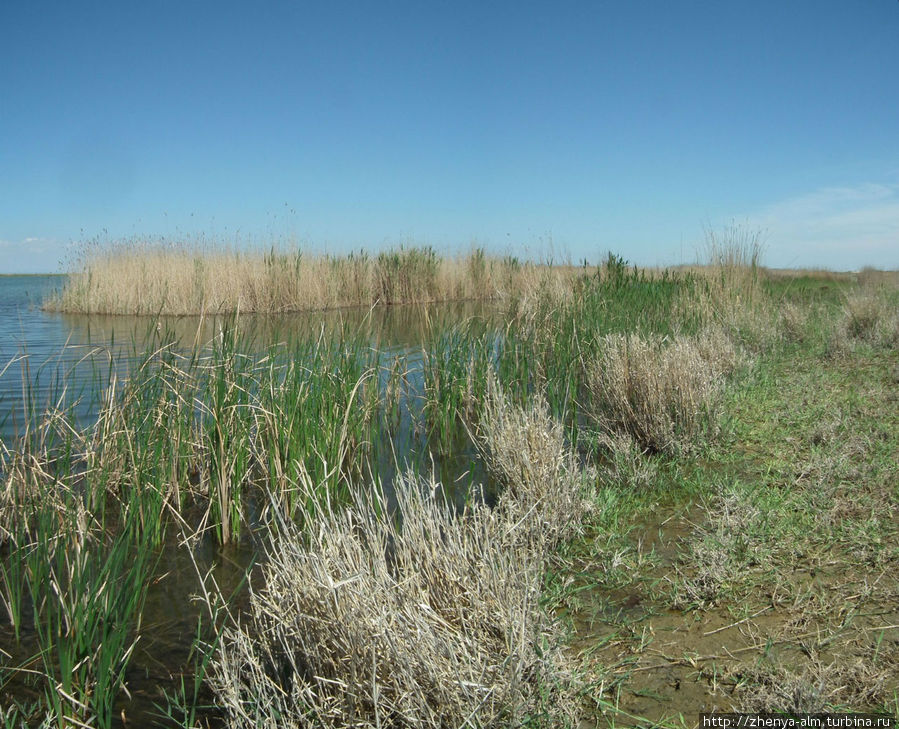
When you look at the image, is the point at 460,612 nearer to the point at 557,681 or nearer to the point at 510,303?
the point at 557,681

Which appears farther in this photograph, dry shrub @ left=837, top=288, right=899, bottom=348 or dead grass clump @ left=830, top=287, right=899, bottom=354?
dry shrub @ left=837, top=288, right=899, bottom=348

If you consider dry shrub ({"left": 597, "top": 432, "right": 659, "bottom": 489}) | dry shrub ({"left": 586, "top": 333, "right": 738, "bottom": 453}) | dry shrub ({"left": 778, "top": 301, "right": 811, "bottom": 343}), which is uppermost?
dry shrub ({"left": 778, "top": 301, "right": 811, "bottom": 343})

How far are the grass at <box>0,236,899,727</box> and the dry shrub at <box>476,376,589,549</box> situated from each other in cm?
2

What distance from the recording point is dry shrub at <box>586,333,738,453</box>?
4023 mm

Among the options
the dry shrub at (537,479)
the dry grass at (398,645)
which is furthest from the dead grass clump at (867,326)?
the dry grass at (398,645)

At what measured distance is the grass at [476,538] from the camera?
1683 mm

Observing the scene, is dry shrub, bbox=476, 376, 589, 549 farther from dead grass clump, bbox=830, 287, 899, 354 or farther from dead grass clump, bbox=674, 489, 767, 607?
dead grass clump, bbox=830, 287, 899, 354

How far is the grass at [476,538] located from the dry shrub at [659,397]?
0.8 inches

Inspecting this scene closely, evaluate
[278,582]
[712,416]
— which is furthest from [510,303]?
[278,582]

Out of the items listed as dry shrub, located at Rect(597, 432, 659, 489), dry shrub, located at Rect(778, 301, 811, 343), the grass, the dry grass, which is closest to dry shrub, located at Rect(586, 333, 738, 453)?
the grass

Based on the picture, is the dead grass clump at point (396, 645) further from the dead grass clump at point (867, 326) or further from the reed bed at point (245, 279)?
the reed bed at point (245, 279)

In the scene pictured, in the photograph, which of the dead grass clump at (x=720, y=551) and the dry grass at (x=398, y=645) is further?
the dead grass clump at (x=720, y=551)

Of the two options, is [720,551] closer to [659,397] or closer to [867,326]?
[659,397]

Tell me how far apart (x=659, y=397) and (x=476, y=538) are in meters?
2.42
